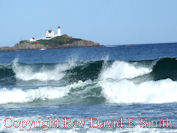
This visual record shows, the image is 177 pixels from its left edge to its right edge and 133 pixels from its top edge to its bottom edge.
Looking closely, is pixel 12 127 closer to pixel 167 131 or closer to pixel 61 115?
pixel 61 115

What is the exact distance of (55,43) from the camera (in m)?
137

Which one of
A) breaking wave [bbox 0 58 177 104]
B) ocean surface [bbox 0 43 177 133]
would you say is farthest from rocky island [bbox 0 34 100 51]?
ocean surface [bbox 0 43 177 133]

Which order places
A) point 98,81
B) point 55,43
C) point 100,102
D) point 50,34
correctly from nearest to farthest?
point 100,102, point 98,81, point 55,43, point 50,34

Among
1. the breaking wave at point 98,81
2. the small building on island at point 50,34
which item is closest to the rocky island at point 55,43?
the small building on island at point 50,34

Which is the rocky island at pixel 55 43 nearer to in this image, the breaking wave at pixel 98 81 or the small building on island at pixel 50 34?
the small building on island at pixel 50 34

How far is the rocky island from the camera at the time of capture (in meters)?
136

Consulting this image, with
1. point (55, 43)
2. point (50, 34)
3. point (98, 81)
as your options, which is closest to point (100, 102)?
point (98, 81)

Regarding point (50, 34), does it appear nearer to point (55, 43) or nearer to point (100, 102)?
point (55, 43)

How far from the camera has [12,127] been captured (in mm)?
11211

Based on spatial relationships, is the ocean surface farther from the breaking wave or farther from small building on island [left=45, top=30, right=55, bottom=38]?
small building on island [left=45, top=30, right=55, bottom=38]

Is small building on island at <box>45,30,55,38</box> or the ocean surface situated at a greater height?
small building on island at <box>45,30,55,38</box>

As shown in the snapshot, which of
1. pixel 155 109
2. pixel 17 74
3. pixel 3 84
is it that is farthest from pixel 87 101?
pixel 17 74

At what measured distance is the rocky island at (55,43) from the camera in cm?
13650

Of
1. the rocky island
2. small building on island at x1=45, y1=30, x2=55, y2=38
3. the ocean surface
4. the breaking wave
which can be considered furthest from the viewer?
small building on island at x1=45, y1=30, x2=55, y2=38
